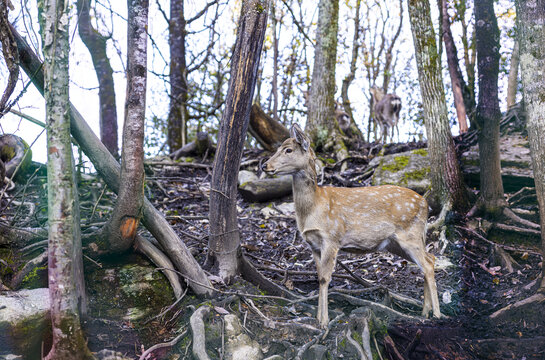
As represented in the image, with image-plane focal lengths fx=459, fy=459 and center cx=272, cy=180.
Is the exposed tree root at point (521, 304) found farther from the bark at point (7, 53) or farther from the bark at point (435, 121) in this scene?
the bark at point (7, 53)

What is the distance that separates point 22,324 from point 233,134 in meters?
2.94

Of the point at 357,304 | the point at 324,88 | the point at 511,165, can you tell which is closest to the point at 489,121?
the point at 511,165

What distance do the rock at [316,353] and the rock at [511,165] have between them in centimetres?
561

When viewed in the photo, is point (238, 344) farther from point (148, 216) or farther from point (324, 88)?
point (324, 88)

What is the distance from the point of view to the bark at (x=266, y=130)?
37.8 feet

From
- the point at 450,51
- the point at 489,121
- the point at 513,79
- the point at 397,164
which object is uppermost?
the point at 513,79

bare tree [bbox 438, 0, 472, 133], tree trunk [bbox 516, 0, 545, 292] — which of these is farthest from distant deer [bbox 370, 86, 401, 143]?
tree trunk [bbox 516, 0, 545, 292]

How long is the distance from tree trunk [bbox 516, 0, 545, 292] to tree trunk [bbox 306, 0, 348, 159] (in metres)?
6.45

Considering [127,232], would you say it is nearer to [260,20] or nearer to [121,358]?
[121,358]

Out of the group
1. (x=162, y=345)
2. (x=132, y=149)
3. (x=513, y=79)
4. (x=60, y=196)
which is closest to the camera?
(x=60, y=196)

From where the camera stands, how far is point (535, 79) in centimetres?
550

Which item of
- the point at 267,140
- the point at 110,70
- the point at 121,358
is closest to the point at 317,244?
the point at 121,358

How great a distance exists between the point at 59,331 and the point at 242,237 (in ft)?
14.6

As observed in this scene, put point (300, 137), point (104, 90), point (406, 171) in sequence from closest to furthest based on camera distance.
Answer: point (300, 137)
point (406, 171)
point (104, 90)
